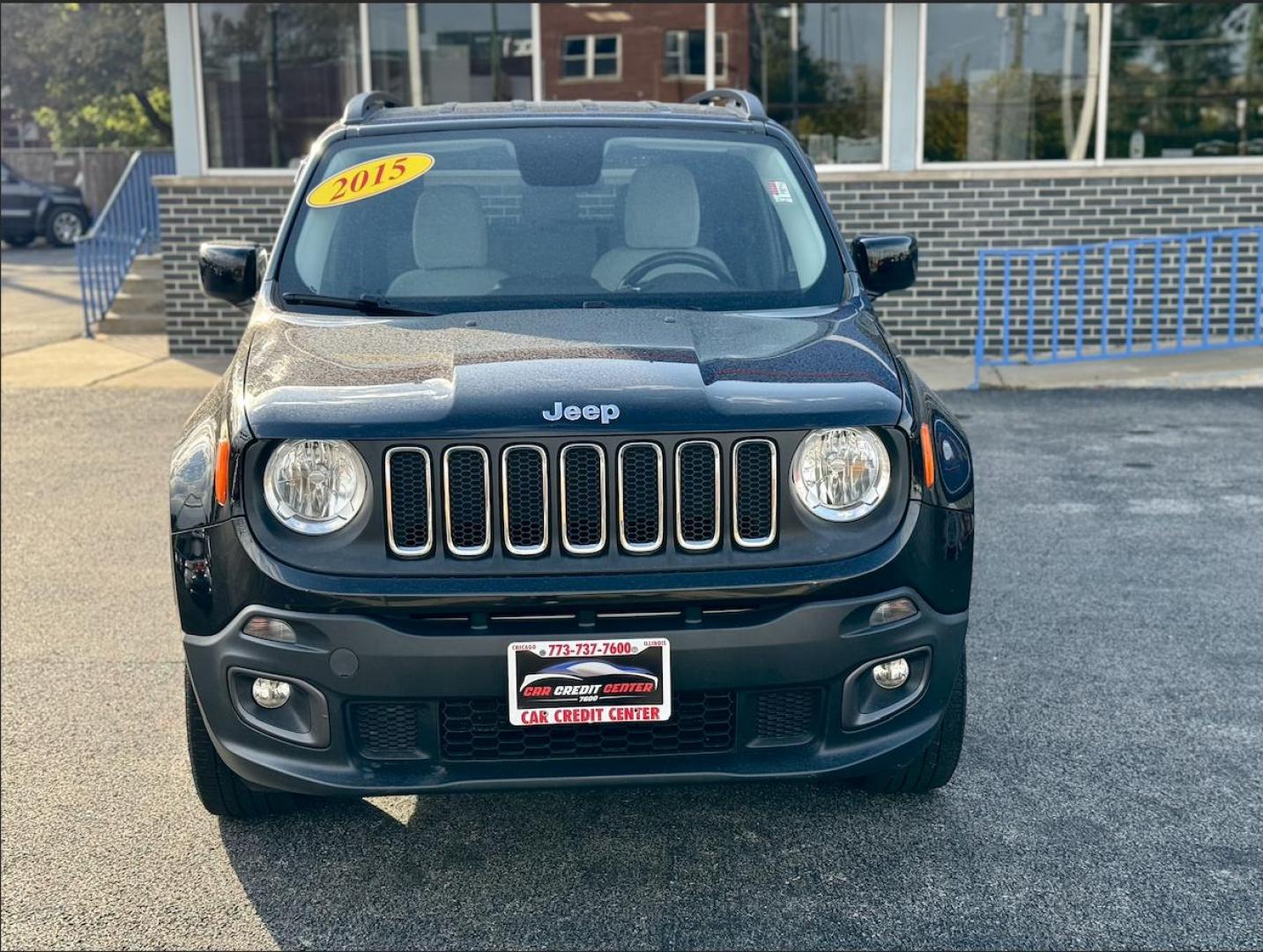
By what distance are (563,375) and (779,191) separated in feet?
5.25

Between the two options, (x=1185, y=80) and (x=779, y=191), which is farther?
(x=1185, y=80)

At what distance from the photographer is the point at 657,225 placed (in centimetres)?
457

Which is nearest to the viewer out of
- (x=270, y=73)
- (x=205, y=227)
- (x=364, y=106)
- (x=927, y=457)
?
(x=927, y=457)

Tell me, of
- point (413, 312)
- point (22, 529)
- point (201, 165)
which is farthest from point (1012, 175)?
point (413, 312)

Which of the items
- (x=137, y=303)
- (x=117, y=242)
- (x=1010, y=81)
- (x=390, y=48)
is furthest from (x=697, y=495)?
(x=117, y=242)

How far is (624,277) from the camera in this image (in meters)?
4.42

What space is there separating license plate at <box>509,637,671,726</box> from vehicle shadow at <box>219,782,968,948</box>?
1.29ft

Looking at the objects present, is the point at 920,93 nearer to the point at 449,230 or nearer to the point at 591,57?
the point at 591,57

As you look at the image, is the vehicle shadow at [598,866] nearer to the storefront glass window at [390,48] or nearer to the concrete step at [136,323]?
the storefront glass window at [390,48]

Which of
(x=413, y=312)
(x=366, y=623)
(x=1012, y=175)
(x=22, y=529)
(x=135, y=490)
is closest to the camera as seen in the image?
(x=366, y=623)

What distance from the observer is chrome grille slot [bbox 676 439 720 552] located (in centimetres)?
330

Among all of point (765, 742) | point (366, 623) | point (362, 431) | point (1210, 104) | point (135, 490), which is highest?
point (1210, 104)

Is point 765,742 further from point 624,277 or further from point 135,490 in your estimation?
point 135,490

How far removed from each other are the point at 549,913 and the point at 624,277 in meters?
1.84
